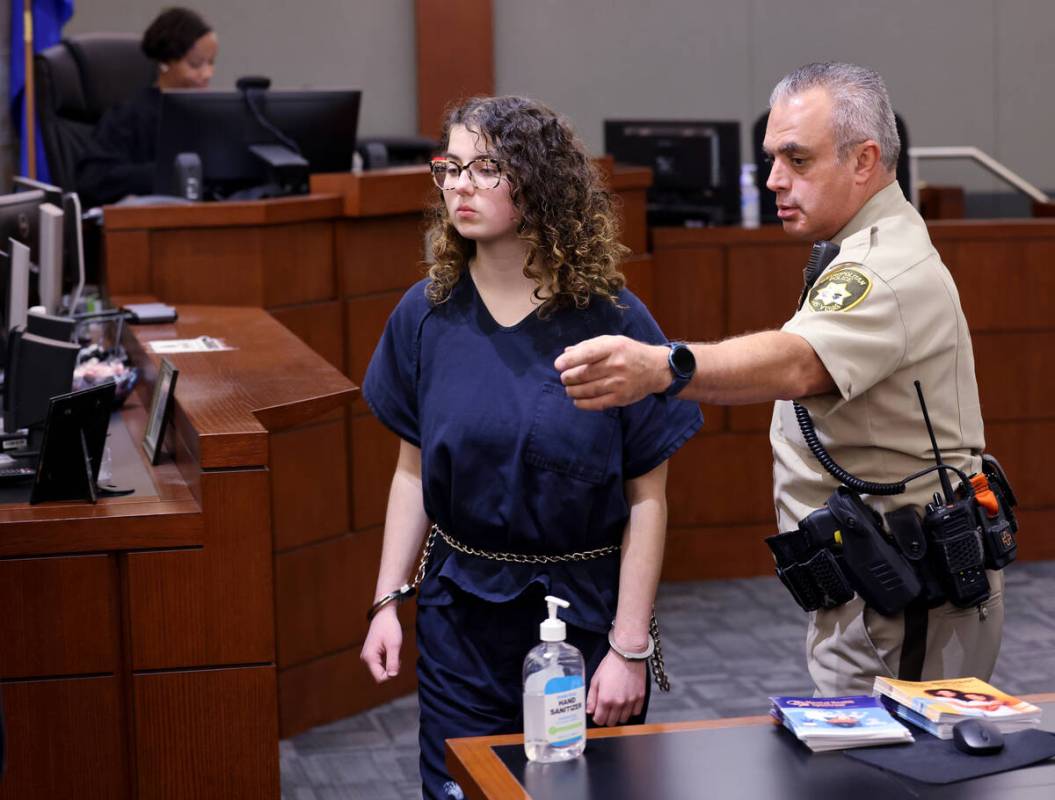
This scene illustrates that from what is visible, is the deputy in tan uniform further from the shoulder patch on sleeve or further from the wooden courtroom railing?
the wooden courtroom railing

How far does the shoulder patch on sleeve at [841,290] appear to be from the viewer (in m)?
1.95

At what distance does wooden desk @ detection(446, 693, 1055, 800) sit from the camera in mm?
1613

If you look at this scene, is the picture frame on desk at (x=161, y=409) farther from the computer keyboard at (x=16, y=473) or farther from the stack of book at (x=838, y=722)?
the stack of book at (x=838, y=722)

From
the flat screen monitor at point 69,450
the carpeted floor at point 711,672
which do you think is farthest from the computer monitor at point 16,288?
the carpeted floor at point 711,672

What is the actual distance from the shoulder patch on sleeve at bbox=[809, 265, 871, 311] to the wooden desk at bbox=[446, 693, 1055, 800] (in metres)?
0.52

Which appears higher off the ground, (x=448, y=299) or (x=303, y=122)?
(x=303, y=122)

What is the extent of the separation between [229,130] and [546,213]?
277 cm

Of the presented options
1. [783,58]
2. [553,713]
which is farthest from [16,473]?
[783,58]

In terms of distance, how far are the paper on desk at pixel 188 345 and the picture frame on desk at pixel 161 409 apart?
42 centimetres

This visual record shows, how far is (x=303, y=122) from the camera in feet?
16.0

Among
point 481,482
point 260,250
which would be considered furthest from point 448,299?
point 260,250

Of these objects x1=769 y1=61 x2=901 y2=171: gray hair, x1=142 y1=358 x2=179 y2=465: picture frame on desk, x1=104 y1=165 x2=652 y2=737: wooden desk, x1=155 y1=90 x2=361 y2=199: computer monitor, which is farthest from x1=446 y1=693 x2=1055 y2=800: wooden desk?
x1=155 y1=90 x2=361 y2=199: computer monitor

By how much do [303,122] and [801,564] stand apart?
10.4 feet

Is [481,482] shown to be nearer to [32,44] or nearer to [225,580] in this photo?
[225,580]
